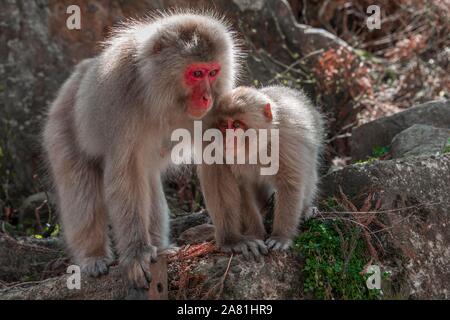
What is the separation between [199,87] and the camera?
473 centimetres

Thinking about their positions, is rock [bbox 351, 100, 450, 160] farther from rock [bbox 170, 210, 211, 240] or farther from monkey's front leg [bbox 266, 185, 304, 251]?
monkey's front leg [bbox 266, 185, 304, 251]

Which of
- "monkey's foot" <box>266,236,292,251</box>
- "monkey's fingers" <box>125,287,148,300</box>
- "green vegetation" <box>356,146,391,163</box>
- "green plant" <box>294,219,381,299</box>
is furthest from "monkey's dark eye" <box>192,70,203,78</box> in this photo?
"green vegetation" <box>356,146,391,163</box>

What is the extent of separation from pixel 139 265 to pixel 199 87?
Answer: 1315 mm

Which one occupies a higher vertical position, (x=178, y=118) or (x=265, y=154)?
(x=178, y=118)

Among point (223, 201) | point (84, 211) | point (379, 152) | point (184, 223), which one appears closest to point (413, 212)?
point (223, 201)

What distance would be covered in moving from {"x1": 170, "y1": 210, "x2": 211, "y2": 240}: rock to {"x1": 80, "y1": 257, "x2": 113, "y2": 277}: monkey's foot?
1.31m

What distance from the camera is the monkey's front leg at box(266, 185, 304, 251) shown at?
16.4 feet

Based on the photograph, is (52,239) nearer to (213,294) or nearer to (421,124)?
(213,294)

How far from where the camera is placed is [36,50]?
8.02 m

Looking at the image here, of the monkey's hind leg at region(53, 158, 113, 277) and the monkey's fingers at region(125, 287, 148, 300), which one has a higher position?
the monkey's hind leg at region(53, 158, 113, 277)

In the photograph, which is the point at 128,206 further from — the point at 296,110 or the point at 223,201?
the point at 296,110

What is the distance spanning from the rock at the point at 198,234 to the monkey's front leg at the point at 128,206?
3.22 feet
